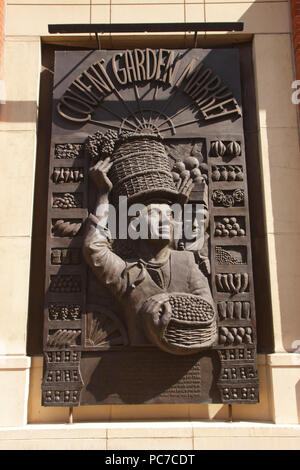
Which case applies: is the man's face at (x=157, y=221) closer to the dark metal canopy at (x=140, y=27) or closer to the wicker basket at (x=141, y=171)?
the wicker basket at (x=141, y=171)

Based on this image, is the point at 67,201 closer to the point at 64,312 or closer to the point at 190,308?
the point at 64,312

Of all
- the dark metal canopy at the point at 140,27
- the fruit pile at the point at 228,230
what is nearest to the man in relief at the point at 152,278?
the fruit pile at the point at 228,230

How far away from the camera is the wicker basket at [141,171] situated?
5.97 meters

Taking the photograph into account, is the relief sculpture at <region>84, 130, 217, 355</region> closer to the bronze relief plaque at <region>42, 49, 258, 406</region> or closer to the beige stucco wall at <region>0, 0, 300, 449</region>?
the bronze relief plaque at <region>42, 49, 258, 406</region>

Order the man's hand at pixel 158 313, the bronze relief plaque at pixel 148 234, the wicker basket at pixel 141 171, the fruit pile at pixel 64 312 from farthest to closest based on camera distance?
the wicker basket at pixel 141 171 < the fruit pile at pixel 64 312 < the bronze relief plaque at pixel 148 234 < the man's hand at pixel 158 313

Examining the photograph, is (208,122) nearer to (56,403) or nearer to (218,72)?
(218,72)

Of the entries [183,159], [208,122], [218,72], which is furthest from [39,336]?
[218,72]

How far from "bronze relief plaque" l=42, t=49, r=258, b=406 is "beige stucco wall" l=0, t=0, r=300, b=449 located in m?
0.35

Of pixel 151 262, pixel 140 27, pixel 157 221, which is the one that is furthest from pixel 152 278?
pixel 140 27

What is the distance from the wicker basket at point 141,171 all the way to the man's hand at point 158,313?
1.41m

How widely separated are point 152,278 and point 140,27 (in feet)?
12.0

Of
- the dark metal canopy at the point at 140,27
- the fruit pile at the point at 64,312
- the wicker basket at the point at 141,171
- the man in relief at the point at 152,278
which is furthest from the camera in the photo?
the dark metal canopy at the point at 140,27

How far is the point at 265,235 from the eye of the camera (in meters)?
6.30

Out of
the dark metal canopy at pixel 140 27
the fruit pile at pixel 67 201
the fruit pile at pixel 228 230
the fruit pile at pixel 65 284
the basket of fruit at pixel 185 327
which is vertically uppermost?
the dark metal canopy at pixel 140 27
